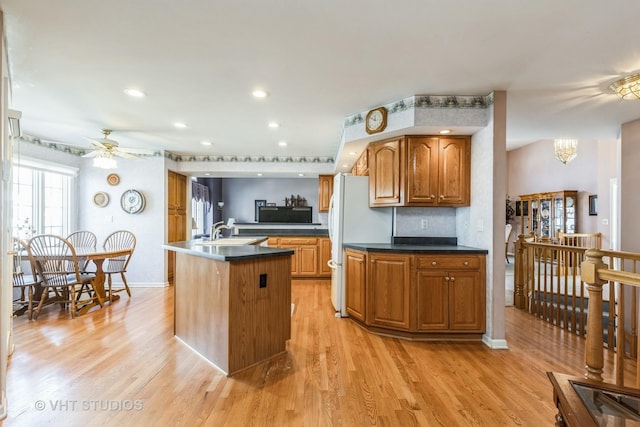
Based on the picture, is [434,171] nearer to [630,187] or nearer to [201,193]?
[630,187]

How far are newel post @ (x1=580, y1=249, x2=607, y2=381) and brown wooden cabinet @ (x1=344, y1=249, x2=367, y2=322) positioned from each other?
1.84 metres

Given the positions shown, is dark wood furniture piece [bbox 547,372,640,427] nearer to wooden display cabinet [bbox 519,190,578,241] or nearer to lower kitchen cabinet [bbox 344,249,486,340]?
lower kitchen cabinet [bbox 344,249,486,340]

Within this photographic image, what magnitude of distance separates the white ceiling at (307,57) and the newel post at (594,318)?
138 centimetres

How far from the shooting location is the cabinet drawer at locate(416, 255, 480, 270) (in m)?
2.84

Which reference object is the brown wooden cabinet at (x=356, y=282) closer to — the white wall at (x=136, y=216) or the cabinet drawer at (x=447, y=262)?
the cabinet drawer at (x=447, y=262)

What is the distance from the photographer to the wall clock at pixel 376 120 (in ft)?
10.2

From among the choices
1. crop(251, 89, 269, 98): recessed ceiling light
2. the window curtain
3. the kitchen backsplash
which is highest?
crop(251, 89, 269, 98): recessed ceiling light

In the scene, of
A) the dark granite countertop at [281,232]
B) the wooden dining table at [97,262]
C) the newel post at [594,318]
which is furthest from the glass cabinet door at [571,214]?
the wooden dining table at [97,262]

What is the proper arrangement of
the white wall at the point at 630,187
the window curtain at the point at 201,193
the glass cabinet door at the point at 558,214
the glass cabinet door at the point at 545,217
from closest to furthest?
the white wall at the point at 630,187, the window curtain at the point at 201,193, the glass cabinet door at the point at 558,214, the glass cabinet door at the point at 545,217

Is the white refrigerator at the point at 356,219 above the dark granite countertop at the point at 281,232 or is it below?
above

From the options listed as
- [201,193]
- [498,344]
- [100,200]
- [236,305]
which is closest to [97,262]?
[100,200]

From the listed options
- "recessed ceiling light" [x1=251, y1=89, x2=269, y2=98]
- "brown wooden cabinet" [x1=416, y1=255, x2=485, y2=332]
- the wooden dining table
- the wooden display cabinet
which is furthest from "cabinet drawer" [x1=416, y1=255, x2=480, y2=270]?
the wooden display cabinet

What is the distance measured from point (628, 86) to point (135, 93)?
426 cm

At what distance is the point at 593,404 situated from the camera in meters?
0.98
